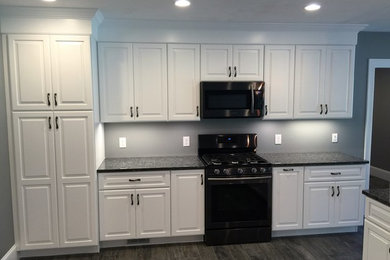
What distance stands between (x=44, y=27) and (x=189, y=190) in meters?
2.14

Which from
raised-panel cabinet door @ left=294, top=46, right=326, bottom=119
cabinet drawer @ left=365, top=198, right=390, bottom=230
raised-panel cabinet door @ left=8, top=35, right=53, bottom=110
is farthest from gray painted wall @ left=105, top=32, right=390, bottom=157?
cabinet drawer @ left=365, top=198, right=390, bottom=230

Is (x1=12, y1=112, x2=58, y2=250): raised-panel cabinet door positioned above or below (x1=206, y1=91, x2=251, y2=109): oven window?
below

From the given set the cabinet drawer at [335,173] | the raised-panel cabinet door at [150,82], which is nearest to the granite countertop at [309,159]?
the cabinet drawer at [335,173]

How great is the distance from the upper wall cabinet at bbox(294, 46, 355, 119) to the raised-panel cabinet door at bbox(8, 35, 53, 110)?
8.82 ft

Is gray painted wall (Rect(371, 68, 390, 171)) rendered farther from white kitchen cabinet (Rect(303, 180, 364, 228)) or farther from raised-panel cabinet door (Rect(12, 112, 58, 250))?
raised-panel cabinet door (Rect(12, 112, 58, 250))

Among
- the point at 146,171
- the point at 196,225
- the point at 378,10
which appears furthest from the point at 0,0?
the point at 378,10

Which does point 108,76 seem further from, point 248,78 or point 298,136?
point 298,136

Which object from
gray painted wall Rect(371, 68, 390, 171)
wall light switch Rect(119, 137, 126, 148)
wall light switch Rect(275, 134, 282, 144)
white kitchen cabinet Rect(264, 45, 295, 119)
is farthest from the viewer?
gray painted wall Rect(371, 68, 390, 171)

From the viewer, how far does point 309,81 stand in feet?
11.7

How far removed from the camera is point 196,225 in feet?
10.8

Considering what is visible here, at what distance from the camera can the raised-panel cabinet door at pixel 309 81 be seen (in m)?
3.52

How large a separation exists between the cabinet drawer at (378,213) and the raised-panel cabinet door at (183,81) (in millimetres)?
1886

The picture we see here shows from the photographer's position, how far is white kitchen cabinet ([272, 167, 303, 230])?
131 inches

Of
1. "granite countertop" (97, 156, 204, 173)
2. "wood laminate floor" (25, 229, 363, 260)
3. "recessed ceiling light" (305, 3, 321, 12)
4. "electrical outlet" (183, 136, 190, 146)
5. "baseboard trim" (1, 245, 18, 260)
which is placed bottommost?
"wood laminate floor" (25, 229, 363, 260)
